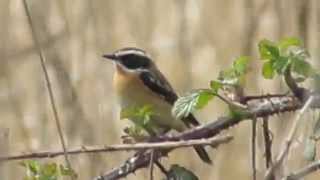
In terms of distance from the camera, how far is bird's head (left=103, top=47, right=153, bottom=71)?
2.95m

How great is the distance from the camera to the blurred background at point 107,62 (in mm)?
3604

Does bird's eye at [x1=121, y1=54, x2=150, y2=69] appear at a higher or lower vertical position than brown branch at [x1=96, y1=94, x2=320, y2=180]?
higher

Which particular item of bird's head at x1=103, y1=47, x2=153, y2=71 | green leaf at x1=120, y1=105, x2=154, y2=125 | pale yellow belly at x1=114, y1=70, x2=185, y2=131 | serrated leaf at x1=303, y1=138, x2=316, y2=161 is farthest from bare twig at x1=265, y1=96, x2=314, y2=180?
bird's head at x1=103, y1=47, x2=153, y2=71

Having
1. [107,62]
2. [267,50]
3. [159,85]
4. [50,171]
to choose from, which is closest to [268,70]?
[267,50]

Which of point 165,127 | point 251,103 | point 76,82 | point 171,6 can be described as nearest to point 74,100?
point 76,82

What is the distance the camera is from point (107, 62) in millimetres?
3947

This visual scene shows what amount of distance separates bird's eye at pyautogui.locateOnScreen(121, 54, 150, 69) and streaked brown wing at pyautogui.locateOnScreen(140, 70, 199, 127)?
0.03 meters

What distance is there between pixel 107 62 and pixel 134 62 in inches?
38.2

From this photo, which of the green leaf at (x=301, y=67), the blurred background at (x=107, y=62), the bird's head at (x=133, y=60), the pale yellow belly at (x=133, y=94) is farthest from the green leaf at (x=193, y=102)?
the blurred background at (x=107, y=62)

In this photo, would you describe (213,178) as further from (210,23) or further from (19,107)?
(19,107)

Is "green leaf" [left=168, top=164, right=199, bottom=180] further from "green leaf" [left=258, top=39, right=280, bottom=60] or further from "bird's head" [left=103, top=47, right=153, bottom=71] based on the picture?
"bird's head" [left=103, top=47, right=153, bottom=71]

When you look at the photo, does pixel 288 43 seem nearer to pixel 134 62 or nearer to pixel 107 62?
pixel 134 62

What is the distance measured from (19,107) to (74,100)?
0.28 meters

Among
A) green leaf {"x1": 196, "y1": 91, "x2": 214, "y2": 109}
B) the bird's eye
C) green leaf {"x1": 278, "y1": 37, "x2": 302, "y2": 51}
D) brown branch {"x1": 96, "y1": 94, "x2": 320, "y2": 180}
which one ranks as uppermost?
the bird's eye
